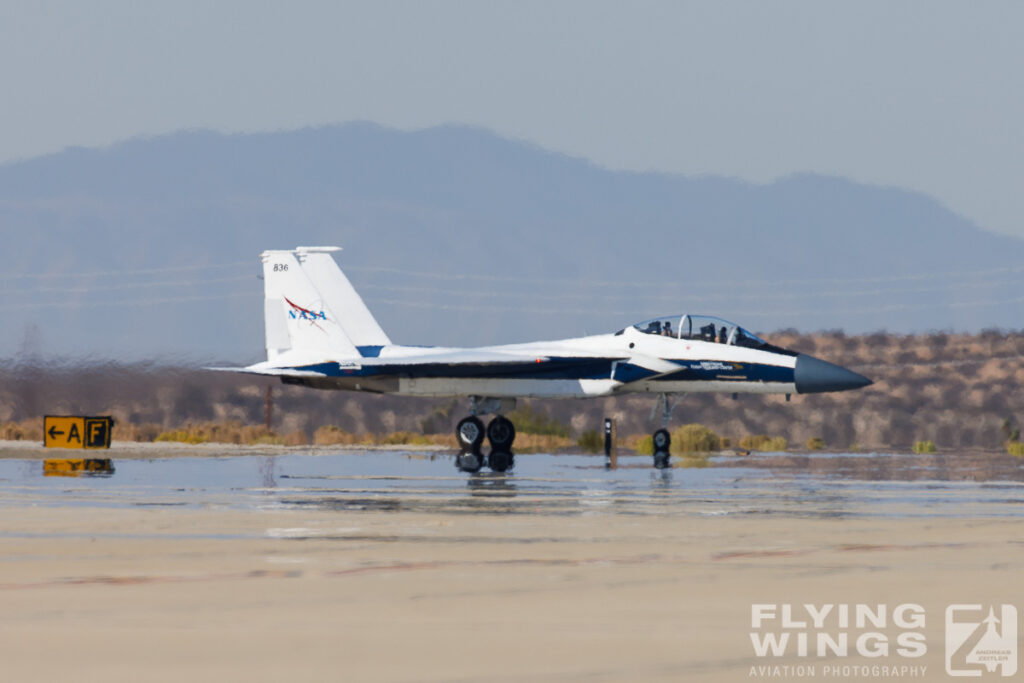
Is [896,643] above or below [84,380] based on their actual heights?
below

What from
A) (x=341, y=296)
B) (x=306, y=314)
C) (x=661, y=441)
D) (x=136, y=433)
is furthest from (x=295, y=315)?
(x=136, y=433)

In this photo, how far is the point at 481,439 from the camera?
99.2 feet

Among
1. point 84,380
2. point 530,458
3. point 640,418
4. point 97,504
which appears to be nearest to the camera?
point 97,504

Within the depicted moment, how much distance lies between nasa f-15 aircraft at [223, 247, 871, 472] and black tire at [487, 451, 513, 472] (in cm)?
4

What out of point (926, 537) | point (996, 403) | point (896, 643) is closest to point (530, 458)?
point (926, 537)

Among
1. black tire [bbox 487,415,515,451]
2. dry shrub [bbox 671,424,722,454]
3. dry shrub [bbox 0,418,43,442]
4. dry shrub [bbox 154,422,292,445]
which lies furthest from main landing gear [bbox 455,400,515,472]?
dry shrub [bbox 0,418,43,442]

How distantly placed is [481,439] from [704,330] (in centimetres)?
486

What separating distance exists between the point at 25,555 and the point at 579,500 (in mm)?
7836

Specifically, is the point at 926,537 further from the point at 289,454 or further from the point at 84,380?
the point at 84,380

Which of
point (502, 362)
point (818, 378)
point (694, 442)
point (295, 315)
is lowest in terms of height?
point (694, 442)

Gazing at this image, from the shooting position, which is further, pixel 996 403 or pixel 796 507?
pixel 996 403

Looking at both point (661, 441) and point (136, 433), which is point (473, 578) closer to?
point (661, 441)

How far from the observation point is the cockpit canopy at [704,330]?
29.3 metres

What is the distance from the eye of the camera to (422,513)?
1551cm
